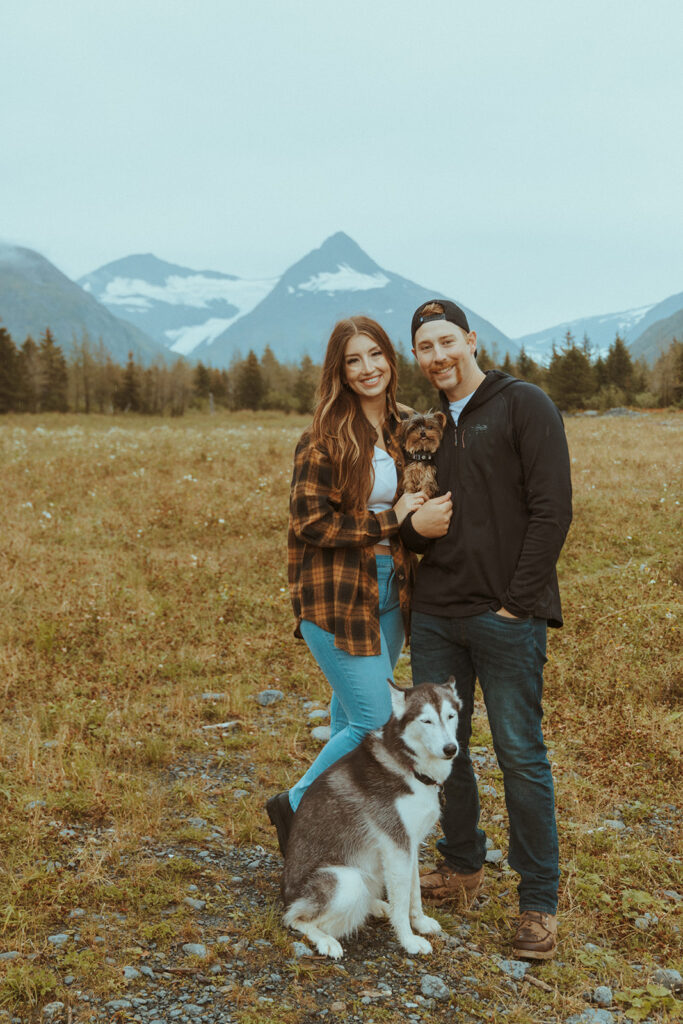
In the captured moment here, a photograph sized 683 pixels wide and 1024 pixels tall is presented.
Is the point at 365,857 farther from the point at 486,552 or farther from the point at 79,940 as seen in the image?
the point at 486,552

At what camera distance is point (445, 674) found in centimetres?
466

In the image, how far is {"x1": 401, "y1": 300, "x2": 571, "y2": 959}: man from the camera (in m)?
4.12

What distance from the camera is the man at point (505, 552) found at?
A: 4125mm

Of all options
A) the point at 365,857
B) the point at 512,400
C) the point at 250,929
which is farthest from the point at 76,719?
the point at 512,400

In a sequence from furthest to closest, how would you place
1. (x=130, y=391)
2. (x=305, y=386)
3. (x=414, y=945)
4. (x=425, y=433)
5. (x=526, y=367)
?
(x=305, y=386), (x=130, y=391), (x=526, y=367), (x=425, y=433), (x=414, y=945)

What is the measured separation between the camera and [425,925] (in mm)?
4477

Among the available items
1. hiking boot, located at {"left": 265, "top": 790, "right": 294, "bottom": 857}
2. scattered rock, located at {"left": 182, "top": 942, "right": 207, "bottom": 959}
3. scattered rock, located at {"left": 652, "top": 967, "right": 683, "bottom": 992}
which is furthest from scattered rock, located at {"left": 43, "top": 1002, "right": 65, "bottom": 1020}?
scattered rock, located at {"left": 652, "top": 967, "right": 683, "bottom": 992}

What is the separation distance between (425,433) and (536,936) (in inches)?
131

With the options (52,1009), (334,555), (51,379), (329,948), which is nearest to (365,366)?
(334,555)

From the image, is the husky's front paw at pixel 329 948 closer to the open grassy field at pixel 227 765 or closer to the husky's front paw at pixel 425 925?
the open grassy field at pixel 227 765

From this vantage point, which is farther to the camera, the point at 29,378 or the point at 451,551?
the point at 29,378

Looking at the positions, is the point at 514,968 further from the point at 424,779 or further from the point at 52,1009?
the point at 52,1009

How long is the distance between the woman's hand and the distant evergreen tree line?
4569cm

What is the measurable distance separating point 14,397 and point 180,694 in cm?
6479
